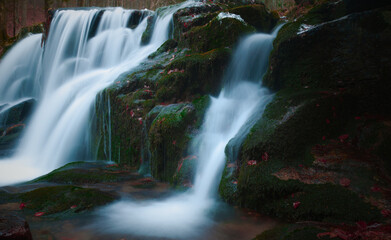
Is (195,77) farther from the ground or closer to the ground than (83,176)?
farther from the ground

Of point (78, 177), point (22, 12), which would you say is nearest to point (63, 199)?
point (78, 177)

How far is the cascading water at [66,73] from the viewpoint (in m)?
8.32

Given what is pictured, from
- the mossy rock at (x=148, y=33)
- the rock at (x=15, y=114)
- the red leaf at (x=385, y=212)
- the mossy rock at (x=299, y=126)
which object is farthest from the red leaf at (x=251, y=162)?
the rock at (x=15, y=114)

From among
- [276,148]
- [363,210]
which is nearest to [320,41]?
[276,148]

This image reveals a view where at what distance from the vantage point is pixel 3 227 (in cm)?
228

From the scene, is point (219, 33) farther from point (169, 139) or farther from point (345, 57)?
point (345, 57)

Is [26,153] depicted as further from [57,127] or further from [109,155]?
[109,155]

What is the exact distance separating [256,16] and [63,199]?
778cm

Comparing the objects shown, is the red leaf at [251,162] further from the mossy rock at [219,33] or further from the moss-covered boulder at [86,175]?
the mossy rock at [219,33]

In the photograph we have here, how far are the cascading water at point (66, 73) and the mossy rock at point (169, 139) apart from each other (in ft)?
10.8

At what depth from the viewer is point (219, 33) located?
25.2 feet

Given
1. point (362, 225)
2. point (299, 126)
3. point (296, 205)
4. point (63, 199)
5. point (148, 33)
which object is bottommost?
point (63, 199)

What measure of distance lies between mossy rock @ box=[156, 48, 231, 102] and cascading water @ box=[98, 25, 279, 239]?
1.04 ft

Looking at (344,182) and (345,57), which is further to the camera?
(345,57)
